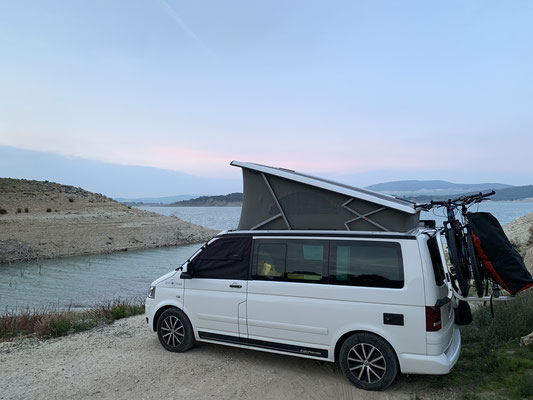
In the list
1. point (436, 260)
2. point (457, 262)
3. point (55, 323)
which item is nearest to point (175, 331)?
point (55, 323)

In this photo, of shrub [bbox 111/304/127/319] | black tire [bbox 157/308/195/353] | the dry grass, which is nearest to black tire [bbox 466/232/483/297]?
black tire [bbox 157/308/195/353]

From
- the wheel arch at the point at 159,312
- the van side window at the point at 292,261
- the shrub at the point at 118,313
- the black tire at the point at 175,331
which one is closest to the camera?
the van side window at the point at 292,261

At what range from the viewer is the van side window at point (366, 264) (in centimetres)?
521

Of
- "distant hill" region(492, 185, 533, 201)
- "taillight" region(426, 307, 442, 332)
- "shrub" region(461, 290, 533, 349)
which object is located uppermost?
"distant hill" region(492, 185, 533, 201)

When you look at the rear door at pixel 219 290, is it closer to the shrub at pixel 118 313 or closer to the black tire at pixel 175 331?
the black tire at pixel 175 331

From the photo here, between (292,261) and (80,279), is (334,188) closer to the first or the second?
(292,261)

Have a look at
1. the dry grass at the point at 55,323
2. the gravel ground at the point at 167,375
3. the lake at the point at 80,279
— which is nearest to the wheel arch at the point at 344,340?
the gravel ground at the point at 167,375

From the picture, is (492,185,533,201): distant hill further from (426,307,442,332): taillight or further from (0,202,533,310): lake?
(426,307,442,332): taillight

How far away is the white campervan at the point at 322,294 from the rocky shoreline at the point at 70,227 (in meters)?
26.7

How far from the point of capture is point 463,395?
5.08 m

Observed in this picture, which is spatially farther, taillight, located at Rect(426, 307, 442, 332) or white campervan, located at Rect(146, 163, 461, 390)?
white campervan, located at Rect(146, 163, 461, 390)

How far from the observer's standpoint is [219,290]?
6.46m

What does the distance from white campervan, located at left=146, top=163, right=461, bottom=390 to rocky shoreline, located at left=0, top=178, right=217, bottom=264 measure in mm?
26668

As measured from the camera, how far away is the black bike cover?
15.6 ft
